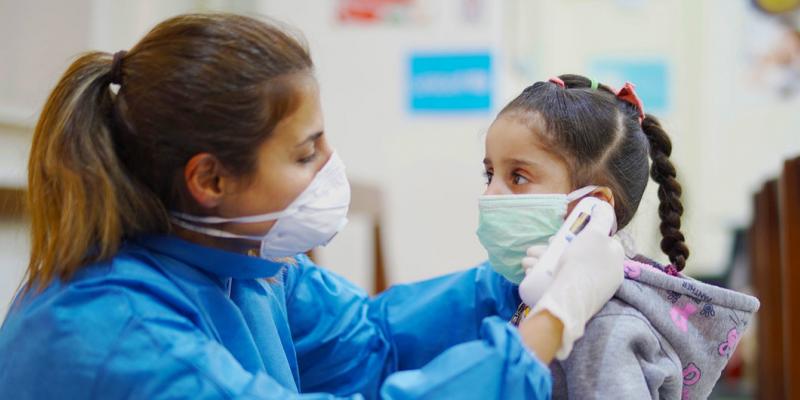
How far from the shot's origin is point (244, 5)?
3.83 metres

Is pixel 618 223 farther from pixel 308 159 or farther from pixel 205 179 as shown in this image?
pixel 205 179

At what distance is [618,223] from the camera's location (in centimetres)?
144

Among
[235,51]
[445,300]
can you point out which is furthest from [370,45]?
[235,51]

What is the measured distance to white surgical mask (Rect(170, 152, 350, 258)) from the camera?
4.18 ft

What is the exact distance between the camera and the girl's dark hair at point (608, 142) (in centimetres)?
139

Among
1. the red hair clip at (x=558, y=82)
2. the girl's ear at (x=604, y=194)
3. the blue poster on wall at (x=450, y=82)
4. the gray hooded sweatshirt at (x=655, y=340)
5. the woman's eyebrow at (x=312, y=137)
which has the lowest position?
the blue poster on wall at (x=450, y=82)

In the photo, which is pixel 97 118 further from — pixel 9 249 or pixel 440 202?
pixel 440 202

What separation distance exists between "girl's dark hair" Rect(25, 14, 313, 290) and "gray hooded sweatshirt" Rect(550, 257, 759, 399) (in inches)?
19.4

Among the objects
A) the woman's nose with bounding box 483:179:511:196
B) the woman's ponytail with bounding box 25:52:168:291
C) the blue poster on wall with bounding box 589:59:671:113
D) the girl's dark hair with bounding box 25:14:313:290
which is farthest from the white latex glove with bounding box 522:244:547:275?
the blue poster on wall with bounding box 589:59:671:113

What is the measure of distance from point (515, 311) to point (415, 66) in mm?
2355

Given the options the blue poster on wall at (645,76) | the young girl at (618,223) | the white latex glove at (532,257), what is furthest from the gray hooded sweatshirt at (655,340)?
the blue poster on wall at (645,76)

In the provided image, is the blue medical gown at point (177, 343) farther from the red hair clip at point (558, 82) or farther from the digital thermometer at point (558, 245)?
the red hair clip at point (558, 82)

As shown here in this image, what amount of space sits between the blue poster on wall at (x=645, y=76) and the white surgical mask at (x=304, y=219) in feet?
15.9

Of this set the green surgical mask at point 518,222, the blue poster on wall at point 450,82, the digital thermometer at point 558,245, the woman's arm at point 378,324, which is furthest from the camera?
the blue poster on wall at point 450,82
